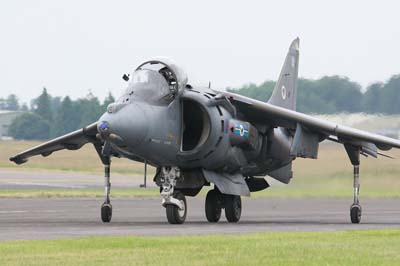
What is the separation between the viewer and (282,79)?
Result: 26953 mm

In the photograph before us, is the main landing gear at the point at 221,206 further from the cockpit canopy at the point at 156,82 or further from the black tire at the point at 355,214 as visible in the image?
the cockpit canopy at the point at 156,82

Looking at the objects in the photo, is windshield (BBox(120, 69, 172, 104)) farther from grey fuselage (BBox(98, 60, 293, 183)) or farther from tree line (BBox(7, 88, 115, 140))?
tree line (BBox(7, 88, 115, 140))

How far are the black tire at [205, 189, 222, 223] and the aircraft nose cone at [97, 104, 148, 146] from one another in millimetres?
3685

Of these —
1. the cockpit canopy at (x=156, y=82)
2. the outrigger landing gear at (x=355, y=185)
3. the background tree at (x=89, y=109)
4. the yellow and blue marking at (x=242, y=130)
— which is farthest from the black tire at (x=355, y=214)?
the background tree at (x=89, y=109)

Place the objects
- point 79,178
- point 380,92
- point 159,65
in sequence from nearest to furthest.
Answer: point 159,65, point 380,92, point 79,178

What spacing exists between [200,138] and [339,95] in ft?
Result: 48.0

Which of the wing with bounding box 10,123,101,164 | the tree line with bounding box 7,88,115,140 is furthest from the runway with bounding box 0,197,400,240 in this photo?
the tree line with bounding box 7,88,115,140

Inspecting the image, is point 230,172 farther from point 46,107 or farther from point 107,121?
point 46,107

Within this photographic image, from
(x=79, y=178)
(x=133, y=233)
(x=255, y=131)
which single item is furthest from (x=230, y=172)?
(x=79, y=178)

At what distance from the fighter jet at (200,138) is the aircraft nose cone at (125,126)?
0.02 m

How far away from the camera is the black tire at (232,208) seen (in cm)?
2309

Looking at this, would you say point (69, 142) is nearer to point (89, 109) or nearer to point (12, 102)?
point (89, 109)

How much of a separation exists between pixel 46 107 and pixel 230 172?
8930cm

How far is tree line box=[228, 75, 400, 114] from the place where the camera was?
34.1m
